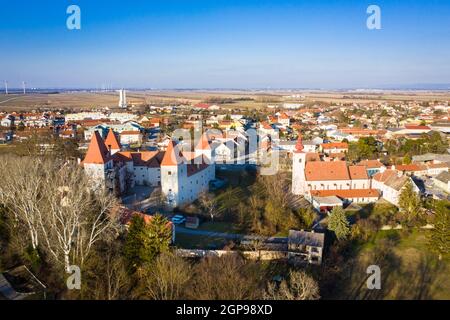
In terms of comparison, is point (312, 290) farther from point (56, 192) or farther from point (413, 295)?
point (56, 192)

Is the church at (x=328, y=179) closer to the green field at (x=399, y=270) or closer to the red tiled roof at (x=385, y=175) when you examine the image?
the red tiled roof at (x=385, y=175)

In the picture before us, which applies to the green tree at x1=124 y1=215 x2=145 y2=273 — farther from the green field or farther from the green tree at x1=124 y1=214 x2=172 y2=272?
the green field

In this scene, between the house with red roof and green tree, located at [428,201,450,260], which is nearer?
green tree, located at [428,201,450,260]

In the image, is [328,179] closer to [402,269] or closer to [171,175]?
[402,269]

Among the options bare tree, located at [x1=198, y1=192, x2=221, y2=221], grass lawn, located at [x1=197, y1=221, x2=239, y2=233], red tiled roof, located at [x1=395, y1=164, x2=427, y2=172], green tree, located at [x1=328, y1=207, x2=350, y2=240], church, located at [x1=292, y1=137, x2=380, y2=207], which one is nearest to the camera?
green tree, located at [x1=328, y1=207, x2=350, y2=240]

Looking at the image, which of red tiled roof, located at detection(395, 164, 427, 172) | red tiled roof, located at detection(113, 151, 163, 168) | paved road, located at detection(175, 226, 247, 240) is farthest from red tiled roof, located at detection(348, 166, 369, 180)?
red tiled roof, located at detection(113, 151, 163, 168)

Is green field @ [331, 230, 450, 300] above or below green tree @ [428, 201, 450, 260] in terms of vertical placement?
below
